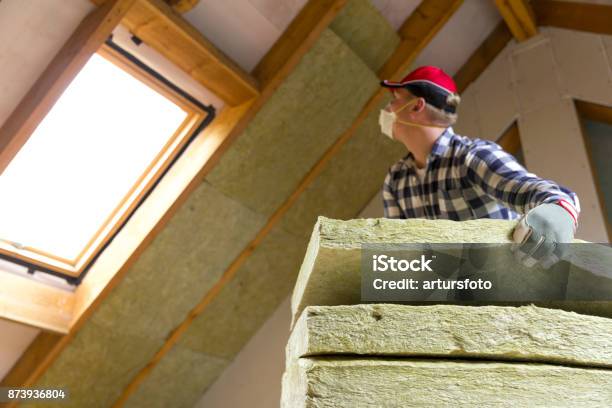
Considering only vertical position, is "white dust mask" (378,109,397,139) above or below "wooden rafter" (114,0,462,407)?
below

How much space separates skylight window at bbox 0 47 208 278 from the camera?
2721 mm

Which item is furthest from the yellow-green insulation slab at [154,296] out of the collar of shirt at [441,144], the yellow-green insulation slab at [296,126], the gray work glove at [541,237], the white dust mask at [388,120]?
the gray work glove at [541,237]

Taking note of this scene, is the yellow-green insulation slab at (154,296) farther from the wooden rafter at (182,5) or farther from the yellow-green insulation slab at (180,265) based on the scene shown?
the wooden rafter at (182,5)

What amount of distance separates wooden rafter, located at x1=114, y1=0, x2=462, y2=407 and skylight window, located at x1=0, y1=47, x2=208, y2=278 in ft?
2.33

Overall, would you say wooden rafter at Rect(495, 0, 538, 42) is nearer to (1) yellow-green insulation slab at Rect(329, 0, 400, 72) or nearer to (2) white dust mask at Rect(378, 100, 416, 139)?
(1) yellow-green insulation slab at Rect(329, 0, 400, 72)

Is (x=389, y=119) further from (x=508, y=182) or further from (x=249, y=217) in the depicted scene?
(x=249, y=217)

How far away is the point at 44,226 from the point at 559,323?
2679 mm

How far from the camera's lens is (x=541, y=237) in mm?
966

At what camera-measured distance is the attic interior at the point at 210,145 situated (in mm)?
2645

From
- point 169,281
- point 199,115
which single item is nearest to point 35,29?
point 199,115

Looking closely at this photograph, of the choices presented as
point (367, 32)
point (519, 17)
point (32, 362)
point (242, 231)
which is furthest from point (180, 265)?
point (519, 17)

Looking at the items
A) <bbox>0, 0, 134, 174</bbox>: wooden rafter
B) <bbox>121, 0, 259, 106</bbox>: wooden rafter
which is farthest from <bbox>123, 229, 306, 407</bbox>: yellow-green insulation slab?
<bbox>0, 0, 134, 174</bbox>: wooden rafter

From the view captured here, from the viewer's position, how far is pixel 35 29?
220 cm

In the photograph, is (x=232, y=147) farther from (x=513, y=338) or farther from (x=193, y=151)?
(x=513, y=338)
